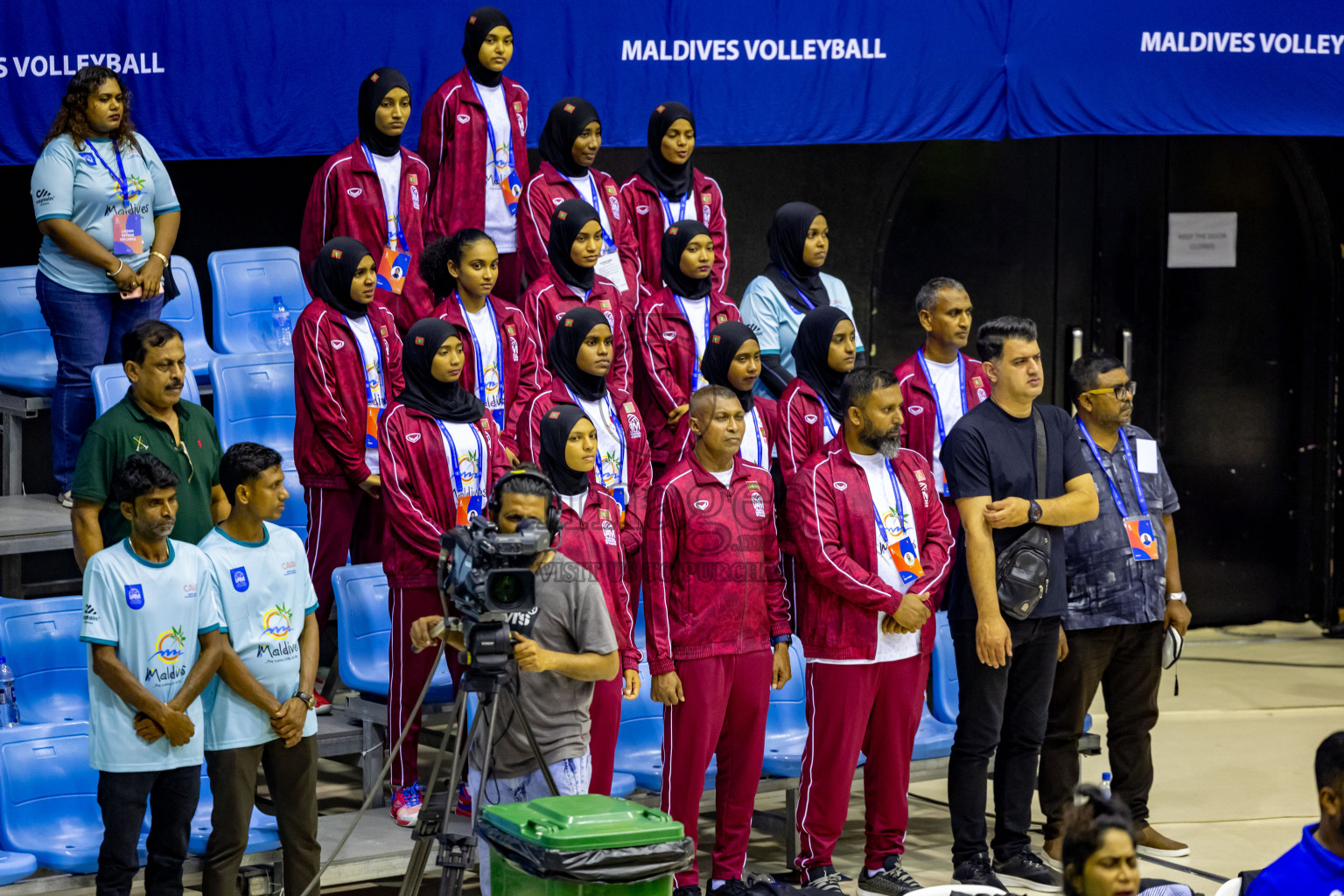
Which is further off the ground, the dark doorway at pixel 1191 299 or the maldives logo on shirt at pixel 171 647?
the dark doorway at pixel 1191 299

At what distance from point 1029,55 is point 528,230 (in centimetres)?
295

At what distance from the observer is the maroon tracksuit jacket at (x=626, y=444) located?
638 centimetres

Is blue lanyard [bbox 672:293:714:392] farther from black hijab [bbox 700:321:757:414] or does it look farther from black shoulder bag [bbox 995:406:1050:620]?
black shoulder bag [bbox 995:406:1050:620]

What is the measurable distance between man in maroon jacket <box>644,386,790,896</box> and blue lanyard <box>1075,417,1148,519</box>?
58.2 inches

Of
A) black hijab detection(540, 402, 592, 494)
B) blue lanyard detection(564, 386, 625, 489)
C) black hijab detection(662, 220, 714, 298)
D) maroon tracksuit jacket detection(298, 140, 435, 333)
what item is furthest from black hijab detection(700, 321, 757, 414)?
maroon tracksuit jacket detection(298, 140, 435, 333)

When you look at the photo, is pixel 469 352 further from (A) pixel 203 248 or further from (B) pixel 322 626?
(A) pixel 203 248

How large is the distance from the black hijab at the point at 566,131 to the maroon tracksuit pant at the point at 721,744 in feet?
9.45

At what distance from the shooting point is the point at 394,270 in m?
7.98

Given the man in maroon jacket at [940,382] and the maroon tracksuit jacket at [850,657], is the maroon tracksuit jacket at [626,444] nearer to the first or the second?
the maroon tracksuit jacket at [850,657]

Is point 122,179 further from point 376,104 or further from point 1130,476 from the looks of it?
point 1130,476

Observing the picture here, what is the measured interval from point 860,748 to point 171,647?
242cm

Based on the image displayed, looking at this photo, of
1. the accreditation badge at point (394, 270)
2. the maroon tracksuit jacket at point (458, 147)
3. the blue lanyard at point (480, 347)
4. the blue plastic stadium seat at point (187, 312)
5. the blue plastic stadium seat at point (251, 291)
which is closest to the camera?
the blue lanyard at point (480, 347)

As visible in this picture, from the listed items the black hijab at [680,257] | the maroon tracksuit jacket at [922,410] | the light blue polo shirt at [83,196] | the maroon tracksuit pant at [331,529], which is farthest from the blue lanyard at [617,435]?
the light blue polo shirt at [83,196]

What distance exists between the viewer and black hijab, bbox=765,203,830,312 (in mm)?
7730
